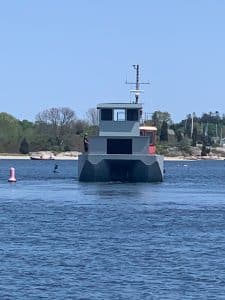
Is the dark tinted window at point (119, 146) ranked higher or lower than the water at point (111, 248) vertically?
higher

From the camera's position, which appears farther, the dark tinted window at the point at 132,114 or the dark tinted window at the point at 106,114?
the dark tinted window at the point at 106,114

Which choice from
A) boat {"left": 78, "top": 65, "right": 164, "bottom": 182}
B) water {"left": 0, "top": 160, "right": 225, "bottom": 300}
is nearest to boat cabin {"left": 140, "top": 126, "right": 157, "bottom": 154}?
boat {"left": 78, "top": 65, "right": 164, "bottom": 182}

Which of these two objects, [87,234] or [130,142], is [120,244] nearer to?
[87,234]

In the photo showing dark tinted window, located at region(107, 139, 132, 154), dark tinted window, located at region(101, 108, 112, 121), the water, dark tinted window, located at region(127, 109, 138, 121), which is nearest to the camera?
the water

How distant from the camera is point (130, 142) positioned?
83.9m

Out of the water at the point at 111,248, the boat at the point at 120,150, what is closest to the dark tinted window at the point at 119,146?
the boat at the point at 120,150

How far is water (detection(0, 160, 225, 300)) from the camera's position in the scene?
3319 cm

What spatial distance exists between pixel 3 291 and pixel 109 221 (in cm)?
1943

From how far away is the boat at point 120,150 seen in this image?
273 ft

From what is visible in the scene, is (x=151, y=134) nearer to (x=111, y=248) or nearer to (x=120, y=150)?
(x=120, y=150)

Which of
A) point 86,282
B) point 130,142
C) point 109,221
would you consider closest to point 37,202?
point 109,221

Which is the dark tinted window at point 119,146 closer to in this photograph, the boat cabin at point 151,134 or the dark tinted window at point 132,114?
the dark tinted window at point 132,114

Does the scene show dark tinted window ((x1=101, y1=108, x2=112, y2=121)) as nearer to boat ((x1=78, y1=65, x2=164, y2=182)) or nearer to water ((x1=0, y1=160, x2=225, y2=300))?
boat ((x1=78, y1=65, x2=164, y2=182))

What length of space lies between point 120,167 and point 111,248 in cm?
4745
